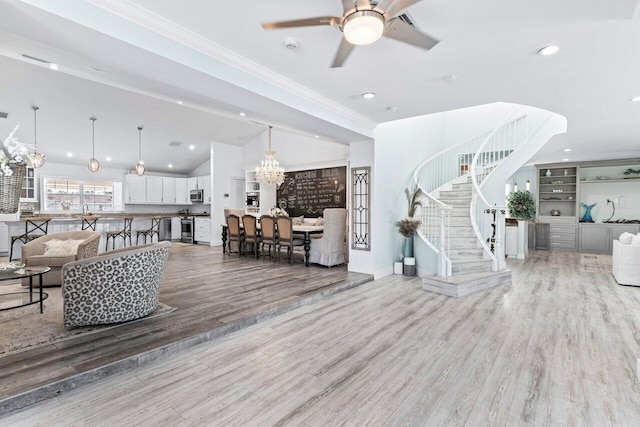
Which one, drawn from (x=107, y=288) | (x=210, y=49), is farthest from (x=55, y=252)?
(x=210, y=49)

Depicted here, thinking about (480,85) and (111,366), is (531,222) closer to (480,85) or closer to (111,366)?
(480,85)

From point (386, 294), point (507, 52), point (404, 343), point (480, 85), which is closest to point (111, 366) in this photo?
point (404, 343)

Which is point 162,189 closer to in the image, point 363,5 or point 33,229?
point 33,229

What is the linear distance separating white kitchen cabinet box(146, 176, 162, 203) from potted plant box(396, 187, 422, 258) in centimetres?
858

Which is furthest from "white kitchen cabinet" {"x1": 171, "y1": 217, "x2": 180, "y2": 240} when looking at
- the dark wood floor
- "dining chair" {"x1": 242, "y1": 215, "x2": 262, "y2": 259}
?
the dark wood floor

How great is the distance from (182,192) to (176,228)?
1.34 meters

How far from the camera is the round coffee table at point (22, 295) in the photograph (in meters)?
3.04

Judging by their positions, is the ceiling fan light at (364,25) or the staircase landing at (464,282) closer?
the ceiling fan light at (364,25)

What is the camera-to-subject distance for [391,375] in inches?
95.5

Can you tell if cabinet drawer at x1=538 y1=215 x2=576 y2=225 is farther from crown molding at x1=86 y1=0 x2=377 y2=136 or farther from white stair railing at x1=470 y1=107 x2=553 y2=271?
crown molding at x1=86 y1=0 x2=377 y2=136

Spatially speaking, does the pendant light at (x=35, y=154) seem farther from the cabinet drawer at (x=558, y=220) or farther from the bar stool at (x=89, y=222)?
the cabinet drawer at (x=558, y=220)

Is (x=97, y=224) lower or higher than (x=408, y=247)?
higher

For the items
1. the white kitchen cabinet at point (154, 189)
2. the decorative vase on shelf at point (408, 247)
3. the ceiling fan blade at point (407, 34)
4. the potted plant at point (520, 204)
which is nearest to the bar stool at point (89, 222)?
the white kitchen cabinet at point (154, 189)

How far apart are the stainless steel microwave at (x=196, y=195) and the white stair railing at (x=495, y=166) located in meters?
8.56
